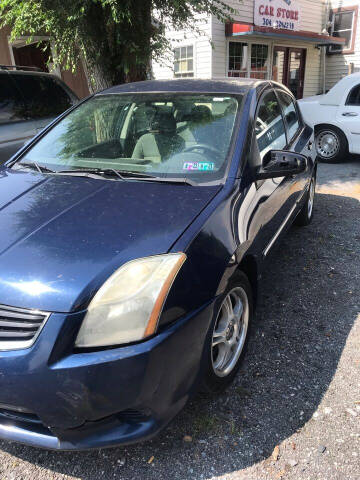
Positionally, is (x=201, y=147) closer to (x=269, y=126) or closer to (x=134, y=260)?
(x=269, y=126)

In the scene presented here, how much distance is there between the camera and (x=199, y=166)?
250 centimetres

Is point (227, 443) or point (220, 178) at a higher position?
point (220, 178)

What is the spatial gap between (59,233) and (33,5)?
4.90 m

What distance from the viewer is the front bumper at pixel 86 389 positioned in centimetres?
155

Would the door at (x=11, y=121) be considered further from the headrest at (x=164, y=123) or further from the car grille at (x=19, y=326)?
the car grille at (x=19, y=326)

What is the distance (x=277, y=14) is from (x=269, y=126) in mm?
11778

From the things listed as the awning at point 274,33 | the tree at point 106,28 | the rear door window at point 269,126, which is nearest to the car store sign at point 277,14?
the awning at point 274,33

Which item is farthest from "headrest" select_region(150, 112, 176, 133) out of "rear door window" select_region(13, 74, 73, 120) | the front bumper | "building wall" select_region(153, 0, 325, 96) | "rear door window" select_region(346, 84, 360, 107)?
"building wall" select_region(153, 0, 325, 96)

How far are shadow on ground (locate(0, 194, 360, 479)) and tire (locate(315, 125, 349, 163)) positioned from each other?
4297 mm

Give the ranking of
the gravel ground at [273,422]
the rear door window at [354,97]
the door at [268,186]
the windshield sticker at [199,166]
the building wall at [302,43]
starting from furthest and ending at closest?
1. the building wall at [302,43]
2. the rear door window at [354,97]
3. the door at [268,186]
4. the windshield sticker at [199,166]
5. the gravel ground at [273,422]

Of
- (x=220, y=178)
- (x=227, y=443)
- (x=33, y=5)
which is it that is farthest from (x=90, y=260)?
(x=33, y=5)

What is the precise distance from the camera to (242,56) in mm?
12406

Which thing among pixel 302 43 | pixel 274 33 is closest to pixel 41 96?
pixel 274 33

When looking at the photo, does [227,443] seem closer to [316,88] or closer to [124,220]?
[124,220]
